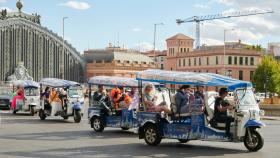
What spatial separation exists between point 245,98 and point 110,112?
7225 millimetres

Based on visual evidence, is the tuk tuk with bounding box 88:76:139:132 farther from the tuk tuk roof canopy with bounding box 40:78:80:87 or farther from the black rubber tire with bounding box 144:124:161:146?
the tuk tuk roof canopy with bounding box 40:78:80:87

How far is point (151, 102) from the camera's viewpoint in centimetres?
1784

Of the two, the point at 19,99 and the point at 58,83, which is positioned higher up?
the point at 58,83

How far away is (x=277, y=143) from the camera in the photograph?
1838 centimetres

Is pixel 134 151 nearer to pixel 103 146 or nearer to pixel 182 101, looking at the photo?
pixel 103 146

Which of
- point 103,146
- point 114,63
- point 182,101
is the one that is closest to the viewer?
point 103,146

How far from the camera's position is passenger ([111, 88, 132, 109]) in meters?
21.6

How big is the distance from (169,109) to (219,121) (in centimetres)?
192

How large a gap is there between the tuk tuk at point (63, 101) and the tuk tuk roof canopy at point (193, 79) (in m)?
10.0

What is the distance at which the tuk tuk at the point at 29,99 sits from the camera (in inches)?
1305

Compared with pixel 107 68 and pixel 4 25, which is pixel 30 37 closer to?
pixel 4 25

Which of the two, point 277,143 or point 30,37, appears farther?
point 30,37

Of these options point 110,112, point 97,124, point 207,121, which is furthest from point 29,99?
point 207,121

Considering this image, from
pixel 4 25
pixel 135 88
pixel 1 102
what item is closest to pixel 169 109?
pixel 135 88
